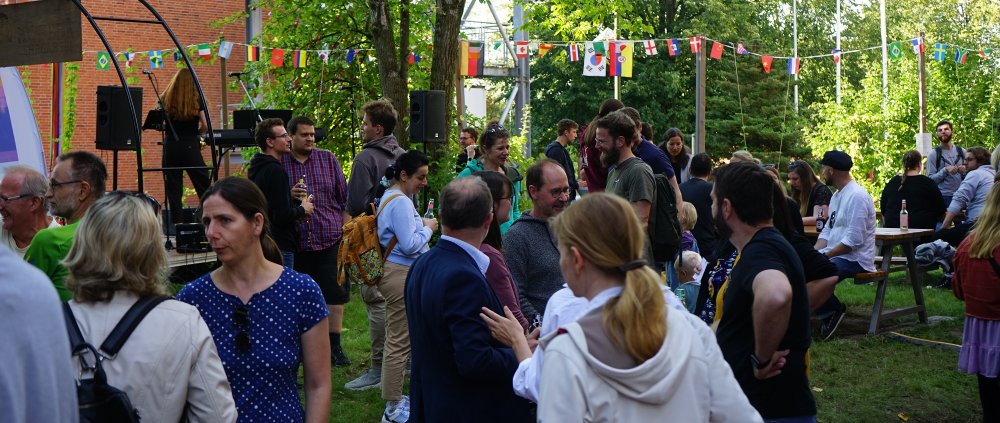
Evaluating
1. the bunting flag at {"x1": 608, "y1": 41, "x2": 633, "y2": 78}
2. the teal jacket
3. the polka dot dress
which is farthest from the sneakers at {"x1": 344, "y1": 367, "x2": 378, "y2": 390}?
the bunting flag at {"x1": 608, "y1": 41, "x2": 633, "y2": 78}

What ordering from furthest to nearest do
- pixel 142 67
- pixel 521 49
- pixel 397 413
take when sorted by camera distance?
pixel 142 67 → pixel 521 49 → pixel 397 413

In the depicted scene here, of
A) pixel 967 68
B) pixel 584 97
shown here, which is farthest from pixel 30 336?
pixel 584 97

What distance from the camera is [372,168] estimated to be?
777 cm

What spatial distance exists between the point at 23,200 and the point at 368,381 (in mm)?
3309

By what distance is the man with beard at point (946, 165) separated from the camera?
1407 cm

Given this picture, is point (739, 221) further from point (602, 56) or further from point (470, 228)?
point (602, 56)

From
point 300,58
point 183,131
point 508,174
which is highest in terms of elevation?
point 300,58

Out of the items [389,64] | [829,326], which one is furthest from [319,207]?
[829,326]

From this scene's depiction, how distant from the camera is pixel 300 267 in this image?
24.9 feet

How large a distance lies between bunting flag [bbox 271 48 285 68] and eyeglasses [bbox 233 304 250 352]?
1262cm

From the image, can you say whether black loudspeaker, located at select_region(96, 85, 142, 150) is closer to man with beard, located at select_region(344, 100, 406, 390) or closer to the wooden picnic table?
man with beard, located at select_region(344, 100, 406, 390)

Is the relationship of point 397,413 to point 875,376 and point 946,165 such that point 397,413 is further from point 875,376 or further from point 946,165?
point 946,165

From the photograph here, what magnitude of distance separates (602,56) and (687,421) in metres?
18.4

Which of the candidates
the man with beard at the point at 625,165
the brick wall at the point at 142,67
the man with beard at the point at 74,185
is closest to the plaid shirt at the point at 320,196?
the man with beard at the point at 625,165
